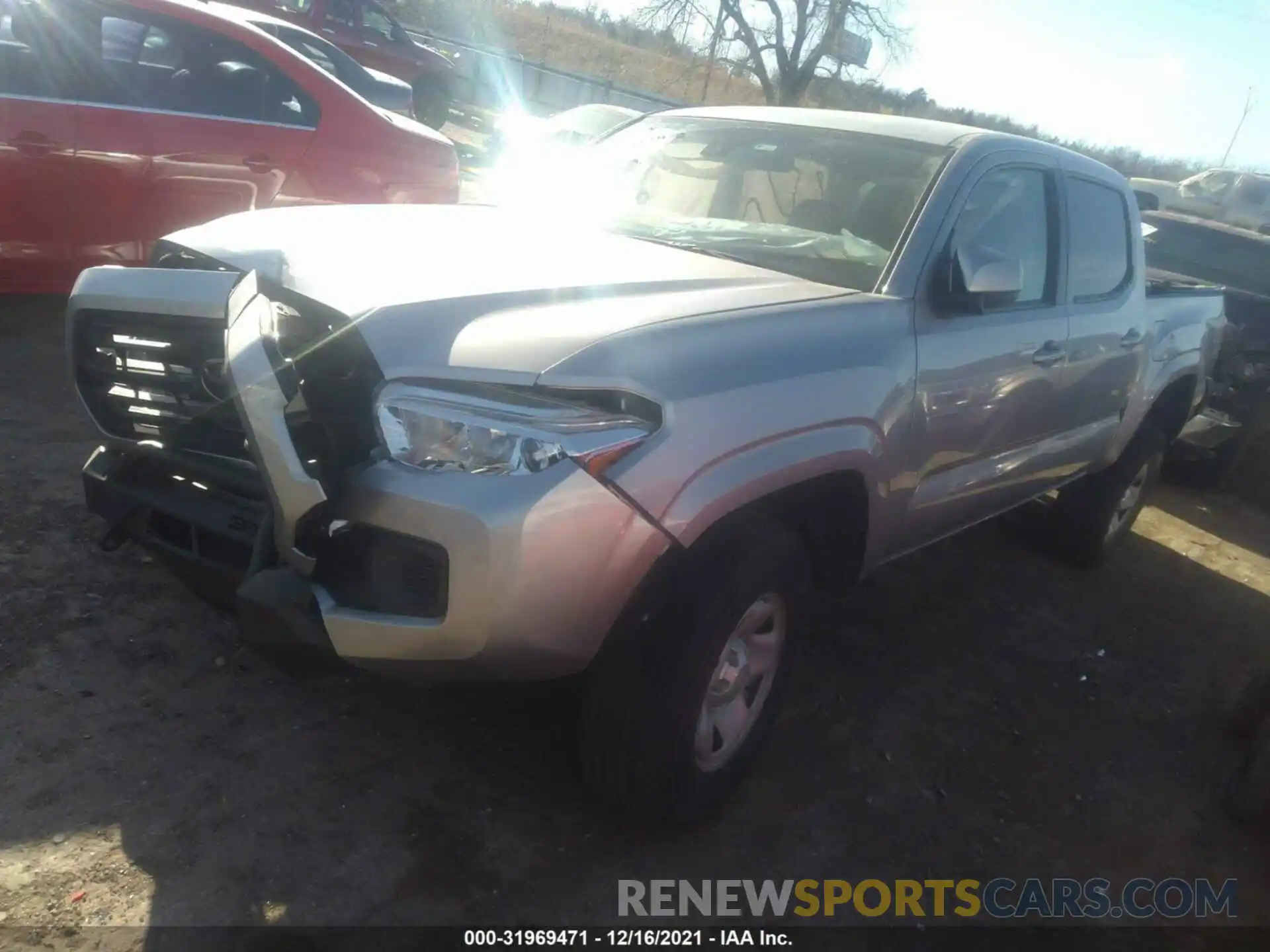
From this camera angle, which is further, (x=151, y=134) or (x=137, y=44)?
(x=137, y=44)

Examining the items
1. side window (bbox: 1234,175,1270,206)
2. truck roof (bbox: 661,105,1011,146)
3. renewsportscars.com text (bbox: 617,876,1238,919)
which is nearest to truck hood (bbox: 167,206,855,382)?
truck roof (bbox: 661,105,1011,146)

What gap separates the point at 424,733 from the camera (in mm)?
3070

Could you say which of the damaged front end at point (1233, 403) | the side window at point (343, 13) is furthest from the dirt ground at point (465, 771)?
the side window at point (343, 13)

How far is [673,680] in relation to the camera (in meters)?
2.44

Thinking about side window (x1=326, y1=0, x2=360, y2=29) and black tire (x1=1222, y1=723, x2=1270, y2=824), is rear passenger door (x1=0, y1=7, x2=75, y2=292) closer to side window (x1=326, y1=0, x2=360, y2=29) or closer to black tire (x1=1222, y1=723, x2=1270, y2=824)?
black tire (x1=1222, y1=723, x2=1270, y2=824)

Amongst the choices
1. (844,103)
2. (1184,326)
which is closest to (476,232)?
(1184,326)

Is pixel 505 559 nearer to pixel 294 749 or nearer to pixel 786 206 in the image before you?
pixel 294 749

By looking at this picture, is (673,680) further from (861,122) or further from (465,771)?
(861,122)

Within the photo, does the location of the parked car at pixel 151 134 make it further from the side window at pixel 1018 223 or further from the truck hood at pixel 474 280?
the side window at pixel 1018 223

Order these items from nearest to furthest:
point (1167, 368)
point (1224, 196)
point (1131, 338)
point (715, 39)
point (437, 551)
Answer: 1. point (437, 551)
2. point (1131, 338)
3. point (1167, 368)
4. point (1224, 196)
5. point (715, 39)

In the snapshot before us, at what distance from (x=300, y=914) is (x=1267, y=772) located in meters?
2.85

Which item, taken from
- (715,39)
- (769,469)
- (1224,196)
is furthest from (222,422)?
(715,39)

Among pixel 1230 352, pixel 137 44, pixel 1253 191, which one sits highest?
pixel 137 44

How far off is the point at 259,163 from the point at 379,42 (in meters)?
12.3
